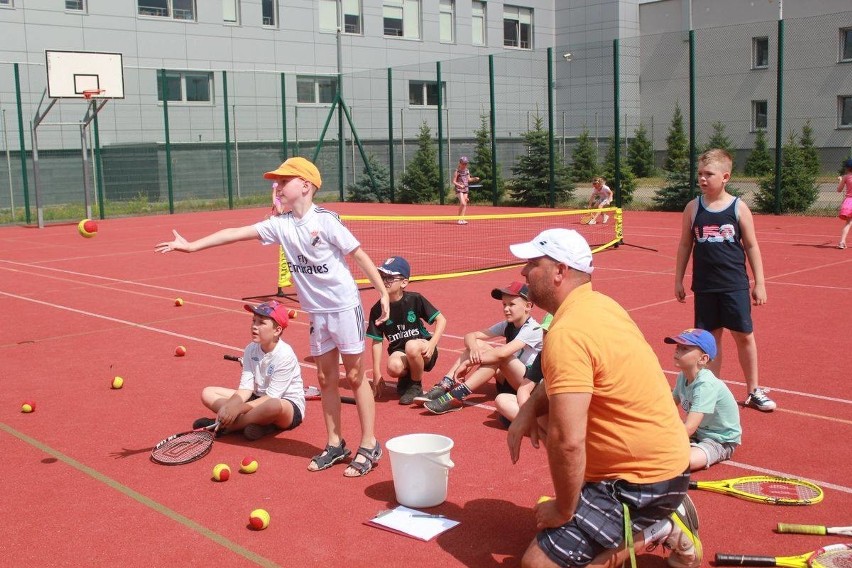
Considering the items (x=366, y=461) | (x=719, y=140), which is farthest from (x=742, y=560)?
(x=719, y=140)

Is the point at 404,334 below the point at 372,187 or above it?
below

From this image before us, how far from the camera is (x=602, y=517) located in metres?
4.08

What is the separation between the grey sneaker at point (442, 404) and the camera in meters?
7.24

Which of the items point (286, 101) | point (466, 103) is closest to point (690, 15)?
point (466, 103)

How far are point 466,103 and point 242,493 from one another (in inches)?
1393

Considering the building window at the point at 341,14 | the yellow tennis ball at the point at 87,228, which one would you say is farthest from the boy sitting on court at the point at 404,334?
the building window at the point at 341,14

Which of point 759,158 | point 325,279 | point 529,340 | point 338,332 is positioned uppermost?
point 759,158

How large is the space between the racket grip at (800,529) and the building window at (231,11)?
114 feet

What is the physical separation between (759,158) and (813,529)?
33767mm

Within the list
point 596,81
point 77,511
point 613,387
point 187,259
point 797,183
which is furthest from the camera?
point 596,81

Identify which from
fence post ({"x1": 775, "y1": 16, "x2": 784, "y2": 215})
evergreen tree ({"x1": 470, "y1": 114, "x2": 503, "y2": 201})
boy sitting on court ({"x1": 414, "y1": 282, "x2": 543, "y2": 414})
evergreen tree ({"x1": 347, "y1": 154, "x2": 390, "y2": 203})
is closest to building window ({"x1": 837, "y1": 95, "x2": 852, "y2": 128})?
evergreen tree ({"x1": 470, "y1": 114, "x2": 503, "y2": 201})

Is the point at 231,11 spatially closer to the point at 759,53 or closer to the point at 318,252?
the point at 759,53

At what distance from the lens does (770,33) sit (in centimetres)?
3781

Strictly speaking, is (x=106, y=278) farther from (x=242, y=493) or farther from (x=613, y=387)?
(x=613, y=387)
